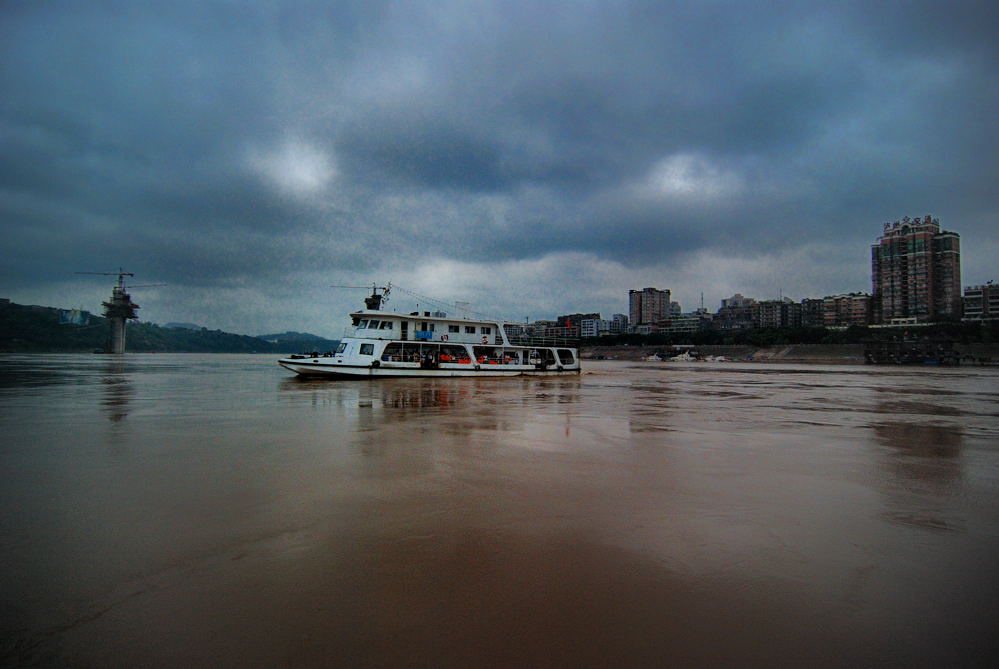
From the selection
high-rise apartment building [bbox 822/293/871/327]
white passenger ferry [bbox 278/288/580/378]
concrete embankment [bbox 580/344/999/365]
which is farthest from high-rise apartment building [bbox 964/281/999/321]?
white passenger ferry [bbox 278/288/580/378]

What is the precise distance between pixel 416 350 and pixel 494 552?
30.1 m

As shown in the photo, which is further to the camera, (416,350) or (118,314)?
(118,314)

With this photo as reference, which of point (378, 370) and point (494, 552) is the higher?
point (378, 370)

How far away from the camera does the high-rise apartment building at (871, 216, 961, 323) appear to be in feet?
486

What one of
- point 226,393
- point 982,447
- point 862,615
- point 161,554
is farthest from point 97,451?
point 982,447

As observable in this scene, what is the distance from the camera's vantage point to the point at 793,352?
109 metres

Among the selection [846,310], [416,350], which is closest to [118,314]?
[416,350]

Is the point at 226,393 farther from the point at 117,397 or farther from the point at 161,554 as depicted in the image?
the point at 161,554

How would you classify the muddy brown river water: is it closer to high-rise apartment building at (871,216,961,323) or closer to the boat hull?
the boat hull

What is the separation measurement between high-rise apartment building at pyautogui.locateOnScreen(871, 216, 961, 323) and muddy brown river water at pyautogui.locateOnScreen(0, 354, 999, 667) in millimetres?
175925

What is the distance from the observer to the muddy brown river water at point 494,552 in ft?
10.8

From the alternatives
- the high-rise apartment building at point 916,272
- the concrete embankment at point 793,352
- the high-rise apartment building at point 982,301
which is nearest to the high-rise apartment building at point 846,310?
the high-rise apartment building at point 916,272

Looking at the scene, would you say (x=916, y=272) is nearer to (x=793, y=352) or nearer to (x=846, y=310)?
(x=846, y=310)

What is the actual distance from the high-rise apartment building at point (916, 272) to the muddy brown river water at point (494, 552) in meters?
176
